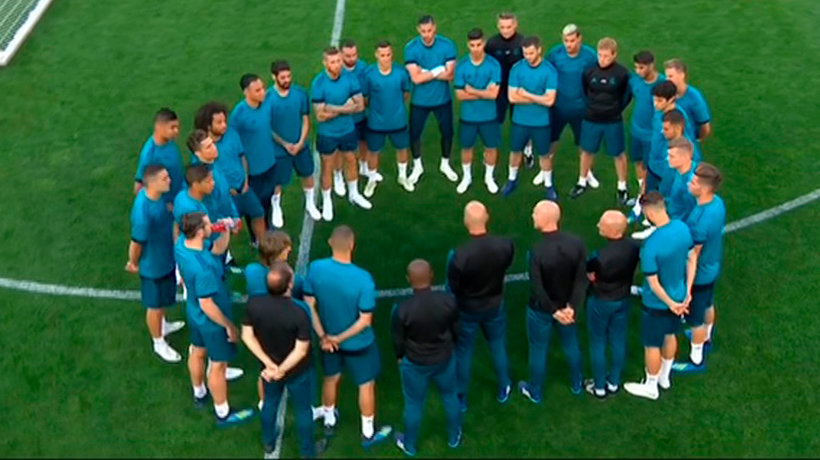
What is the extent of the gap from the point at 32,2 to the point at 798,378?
13504 mm

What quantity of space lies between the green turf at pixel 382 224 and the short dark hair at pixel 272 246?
70.7 inches

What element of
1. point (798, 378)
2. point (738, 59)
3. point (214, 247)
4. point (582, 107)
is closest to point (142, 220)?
point (214, 247)

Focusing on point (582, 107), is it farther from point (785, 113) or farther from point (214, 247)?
point (214, 247)

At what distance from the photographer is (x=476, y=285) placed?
691 cm

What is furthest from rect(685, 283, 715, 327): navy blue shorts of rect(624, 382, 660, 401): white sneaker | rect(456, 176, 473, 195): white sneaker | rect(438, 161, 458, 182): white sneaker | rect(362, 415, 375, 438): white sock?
rect(438, 161, 458, 182): white sneaker

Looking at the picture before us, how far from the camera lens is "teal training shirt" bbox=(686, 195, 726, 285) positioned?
7211mm

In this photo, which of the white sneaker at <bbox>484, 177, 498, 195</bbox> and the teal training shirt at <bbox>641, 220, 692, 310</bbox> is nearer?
the teal training shirt at <bbox>641, 220, 692, 310</bbox>

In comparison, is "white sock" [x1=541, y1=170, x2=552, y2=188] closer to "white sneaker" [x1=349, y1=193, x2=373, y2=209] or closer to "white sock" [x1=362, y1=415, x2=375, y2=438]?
"white sneaker" [x1=349, y1=193, x2=373, y2=209]

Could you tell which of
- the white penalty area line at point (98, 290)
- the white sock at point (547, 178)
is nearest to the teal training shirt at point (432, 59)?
the white sock at point (547, 178)

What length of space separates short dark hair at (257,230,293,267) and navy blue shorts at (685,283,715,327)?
3493mm

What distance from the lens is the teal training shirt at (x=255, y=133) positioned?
8906mm

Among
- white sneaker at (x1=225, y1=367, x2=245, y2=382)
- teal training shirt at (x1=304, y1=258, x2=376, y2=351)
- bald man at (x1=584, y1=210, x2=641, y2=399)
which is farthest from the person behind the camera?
white sneaker at (x1=225, y1=367, x2=245, y2=382)

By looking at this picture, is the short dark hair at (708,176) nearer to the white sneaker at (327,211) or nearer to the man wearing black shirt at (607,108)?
the man wearing black shirt at (607,108)

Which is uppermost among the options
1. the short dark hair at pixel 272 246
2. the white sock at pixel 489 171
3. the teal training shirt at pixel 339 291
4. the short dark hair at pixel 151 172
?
the short dark hair at pixel 272 246
